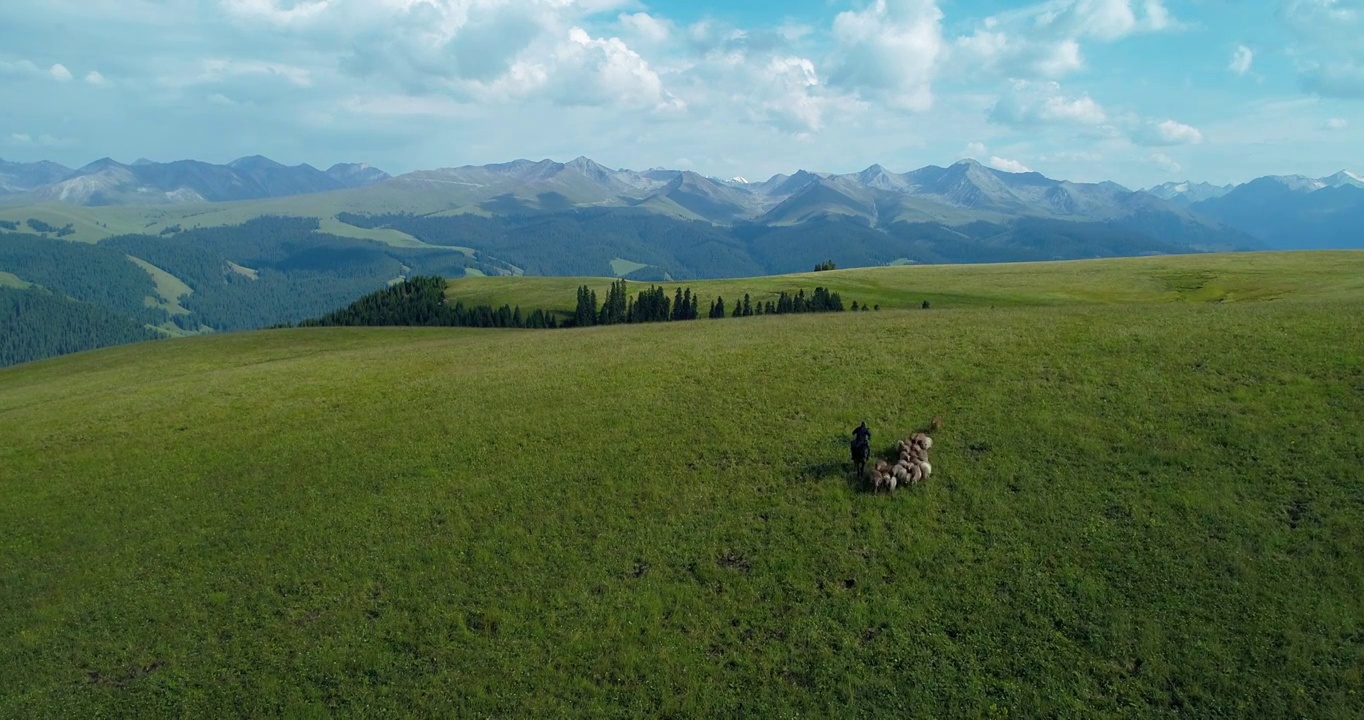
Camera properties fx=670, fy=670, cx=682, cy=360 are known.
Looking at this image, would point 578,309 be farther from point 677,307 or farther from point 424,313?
point 424,313

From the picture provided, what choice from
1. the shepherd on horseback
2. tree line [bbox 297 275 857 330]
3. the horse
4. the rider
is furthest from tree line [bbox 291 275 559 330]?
the rider

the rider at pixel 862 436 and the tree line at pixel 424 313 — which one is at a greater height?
the tree line at pixel 424 313

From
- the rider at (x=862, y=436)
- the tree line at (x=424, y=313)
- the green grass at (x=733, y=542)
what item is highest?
the tree line at (x=424, y=313)

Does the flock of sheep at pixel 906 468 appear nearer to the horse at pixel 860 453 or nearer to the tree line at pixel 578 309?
the horse at pixel 860 453

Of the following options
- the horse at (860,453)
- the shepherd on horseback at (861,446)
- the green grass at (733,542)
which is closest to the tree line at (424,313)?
the green grass at (733,542)

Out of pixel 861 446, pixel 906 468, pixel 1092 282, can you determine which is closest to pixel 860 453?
pixel 861 446

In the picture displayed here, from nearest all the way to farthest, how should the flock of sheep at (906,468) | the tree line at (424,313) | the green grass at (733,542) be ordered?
the green grass at (733,542) < the flock of sheep at (906,468) < the tree line at (424,313)

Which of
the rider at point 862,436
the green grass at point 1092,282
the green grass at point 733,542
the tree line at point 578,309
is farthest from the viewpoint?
the tree line at point 578,309
